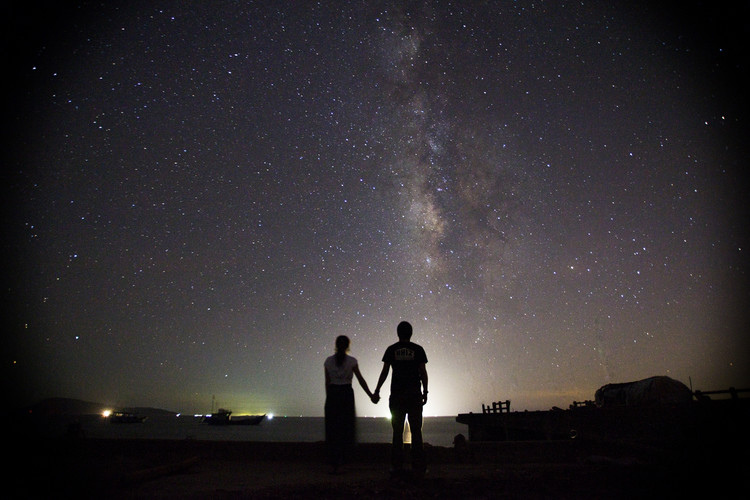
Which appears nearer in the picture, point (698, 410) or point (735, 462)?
point (735, 462)

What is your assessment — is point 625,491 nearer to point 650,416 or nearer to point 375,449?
point 375,449

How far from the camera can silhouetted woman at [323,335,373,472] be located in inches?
213

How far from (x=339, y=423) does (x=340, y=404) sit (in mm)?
237

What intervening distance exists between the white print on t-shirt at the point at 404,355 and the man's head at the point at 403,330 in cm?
22

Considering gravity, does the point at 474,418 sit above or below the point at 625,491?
below

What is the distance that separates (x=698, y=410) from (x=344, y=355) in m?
12.3

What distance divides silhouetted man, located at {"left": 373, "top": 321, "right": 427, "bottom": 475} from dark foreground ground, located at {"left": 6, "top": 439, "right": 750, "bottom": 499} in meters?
0.50

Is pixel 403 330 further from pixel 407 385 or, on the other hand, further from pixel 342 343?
pixel 342 343

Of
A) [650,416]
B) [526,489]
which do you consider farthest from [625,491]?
[650,416]

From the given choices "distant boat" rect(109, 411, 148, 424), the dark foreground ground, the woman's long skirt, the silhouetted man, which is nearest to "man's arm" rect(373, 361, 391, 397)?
the silhouetted man

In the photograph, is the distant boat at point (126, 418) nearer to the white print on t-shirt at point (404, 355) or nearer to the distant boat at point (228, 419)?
the distant boat at point (228, 419)

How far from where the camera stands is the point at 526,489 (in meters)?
4.37

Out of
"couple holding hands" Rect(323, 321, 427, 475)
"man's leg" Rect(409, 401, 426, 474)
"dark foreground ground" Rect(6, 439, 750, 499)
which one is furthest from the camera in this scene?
"couple holding hands" Rect(323, 321, 427, 475)

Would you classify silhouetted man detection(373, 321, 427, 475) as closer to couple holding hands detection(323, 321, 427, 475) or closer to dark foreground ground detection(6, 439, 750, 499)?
couple holding hands detection(323, 321, 427, 475)
